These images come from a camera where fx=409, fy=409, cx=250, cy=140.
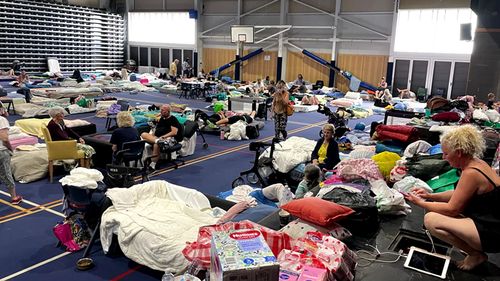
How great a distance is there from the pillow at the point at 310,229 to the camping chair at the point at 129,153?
3.92 m

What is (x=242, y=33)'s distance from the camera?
77.0 feet

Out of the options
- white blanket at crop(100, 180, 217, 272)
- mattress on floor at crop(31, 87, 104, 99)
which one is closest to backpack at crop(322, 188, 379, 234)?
white blanket at crop(100, 180, 217, 272)

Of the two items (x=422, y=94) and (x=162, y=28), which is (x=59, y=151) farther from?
(x=162, y=28)

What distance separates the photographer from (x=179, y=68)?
27.3 m

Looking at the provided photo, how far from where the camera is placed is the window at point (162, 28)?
26906 mm

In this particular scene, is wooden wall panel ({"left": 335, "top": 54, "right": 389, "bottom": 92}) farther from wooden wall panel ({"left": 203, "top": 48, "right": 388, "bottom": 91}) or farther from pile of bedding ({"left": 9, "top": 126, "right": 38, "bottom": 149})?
pile of bedding ({"left": 9, "top": 126, "right": 38, "bottom": 149})

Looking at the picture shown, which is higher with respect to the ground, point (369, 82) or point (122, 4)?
point (122, 4)

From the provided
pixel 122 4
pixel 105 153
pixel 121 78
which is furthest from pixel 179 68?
pixel 105 153

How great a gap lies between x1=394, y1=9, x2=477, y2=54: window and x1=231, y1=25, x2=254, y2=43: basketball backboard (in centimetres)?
788

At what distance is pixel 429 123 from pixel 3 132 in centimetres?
803

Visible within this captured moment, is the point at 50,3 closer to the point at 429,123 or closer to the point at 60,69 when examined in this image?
the point at 60,69

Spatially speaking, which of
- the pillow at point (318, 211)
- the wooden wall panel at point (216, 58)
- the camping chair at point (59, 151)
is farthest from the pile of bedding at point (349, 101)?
the pillow at point (318, 211)

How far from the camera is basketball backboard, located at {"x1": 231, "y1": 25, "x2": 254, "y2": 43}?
23.2 meters

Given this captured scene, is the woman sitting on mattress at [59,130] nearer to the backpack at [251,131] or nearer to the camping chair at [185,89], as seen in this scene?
the backpack at [251,131]
